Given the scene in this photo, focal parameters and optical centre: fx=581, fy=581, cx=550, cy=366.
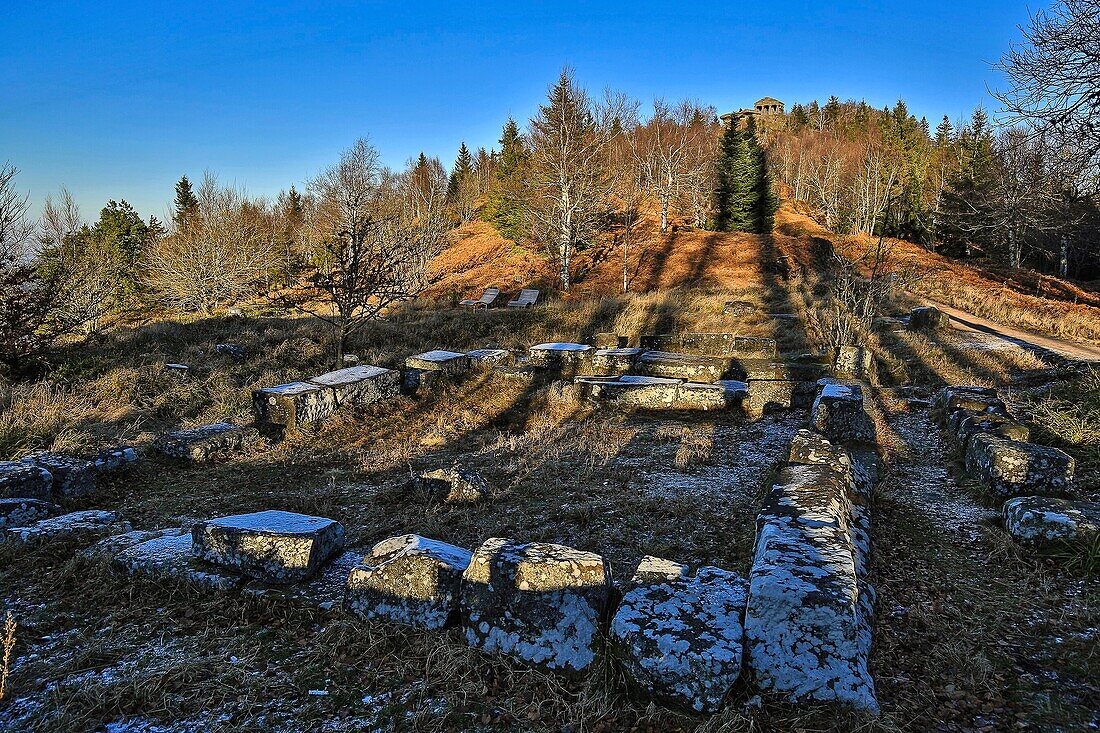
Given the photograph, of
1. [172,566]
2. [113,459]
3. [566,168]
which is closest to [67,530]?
[172,566]

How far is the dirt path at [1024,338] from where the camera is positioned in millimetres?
12273

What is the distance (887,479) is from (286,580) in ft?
16.3

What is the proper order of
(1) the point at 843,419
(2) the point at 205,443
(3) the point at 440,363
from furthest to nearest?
(3) the point at 440,363 → (1) the point at 843,419 → (2) the point at 205,443

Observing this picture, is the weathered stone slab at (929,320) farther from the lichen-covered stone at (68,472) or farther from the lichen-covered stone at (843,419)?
the lichen-covered stone at (68,472)

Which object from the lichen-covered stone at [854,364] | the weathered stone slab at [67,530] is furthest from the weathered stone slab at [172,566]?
the lichen-covered stone at [854,364]

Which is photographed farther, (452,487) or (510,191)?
(510,191)

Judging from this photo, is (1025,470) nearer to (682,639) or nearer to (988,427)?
(988,427)

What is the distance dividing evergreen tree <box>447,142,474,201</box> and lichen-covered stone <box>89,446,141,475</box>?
185 ft

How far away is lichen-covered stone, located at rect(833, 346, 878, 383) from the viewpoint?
9250 millimetres

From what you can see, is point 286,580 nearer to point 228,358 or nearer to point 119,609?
point 119,609

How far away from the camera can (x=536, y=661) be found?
2.53m

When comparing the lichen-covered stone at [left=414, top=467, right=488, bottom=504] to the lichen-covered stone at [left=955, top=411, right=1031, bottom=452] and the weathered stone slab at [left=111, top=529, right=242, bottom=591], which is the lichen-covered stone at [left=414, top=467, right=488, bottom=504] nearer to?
the weathered stone slab at [left=111, top=529, right=242, bottom=591]

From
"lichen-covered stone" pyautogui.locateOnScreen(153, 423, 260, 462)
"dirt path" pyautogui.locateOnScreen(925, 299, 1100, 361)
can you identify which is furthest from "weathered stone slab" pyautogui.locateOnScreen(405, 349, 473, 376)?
"dirt path" pyautogui.locateOnScreen(925, 299, 1100, 361)

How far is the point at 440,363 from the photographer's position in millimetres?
9039
